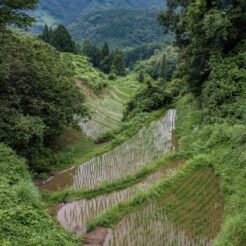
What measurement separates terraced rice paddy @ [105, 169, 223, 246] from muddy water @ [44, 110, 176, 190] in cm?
272

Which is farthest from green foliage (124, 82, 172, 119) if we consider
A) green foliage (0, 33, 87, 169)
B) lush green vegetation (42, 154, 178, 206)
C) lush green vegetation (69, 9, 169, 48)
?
lush green vegetation (69, 9, 169, 48)

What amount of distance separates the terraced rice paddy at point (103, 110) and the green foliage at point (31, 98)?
3.26m

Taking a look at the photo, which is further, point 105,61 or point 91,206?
point 105,61

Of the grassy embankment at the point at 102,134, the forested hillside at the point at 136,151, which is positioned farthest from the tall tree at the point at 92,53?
the forested hillside at the point at 136,151

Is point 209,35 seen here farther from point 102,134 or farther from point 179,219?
point 179,219

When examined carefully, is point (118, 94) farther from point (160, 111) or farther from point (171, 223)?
point (171, 223)

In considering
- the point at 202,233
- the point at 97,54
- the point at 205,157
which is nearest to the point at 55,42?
the point at 97,54

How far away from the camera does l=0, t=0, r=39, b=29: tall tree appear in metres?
15.0

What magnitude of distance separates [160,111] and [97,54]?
43.4 meters

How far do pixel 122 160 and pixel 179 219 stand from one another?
5.06 meters

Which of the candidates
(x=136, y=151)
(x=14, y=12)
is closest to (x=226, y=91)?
(x=136, y=151)

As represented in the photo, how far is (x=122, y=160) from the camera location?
16469mm

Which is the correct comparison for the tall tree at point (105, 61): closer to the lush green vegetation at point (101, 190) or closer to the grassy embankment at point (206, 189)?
the grassy embankment at point (206, 189)

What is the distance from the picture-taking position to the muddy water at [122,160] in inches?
589
